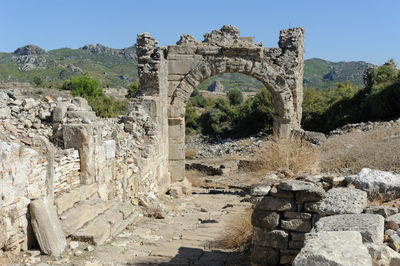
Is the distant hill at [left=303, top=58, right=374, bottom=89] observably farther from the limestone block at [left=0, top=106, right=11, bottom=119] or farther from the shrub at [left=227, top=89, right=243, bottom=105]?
the limestone block at [left=0, top=106, right=11, bottom=119]

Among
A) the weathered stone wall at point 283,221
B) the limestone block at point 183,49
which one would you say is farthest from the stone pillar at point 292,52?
the weathered stone wall at point 283,221

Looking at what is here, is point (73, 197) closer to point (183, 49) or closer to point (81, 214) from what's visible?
point (81, 214)

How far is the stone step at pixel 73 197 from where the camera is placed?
4.96m

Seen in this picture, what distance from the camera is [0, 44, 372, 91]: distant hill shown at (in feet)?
187

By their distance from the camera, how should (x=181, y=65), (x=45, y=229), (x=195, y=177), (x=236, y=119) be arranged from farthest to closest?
1. (x=236, y=119)
2. (x=195, y=177)
3. (x=181, y=65)
4. (x=45, y=229)

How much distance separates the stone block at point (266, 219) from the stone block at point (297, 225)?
0.09 meters

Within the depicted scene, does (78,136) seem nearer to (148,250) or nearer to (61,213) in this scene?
(61,213)

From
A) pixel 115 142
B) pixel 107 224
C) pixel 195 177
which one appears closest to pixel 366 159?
pixel 115 142

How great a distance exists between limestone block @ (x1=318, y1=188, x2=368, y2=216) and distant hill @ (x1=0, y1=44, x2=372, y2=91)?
48378 mm

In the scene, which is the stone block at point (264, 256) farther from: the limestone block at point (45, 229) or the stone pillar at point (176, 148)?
the stone pillar at point (176, 148)

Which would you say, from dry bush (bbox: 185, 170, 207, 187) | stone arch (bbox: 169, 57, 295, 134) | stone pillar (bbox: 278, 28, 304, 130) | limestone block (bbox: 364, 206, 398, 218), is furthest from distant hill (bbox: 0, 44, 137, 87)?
limestone block (bbox: 364, 206, 398, 218)

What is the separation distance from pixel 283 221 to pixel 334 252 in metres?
1.94

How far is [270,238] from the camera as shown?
437cm

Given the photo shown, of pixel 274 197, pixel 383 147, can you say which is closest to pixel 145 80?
pixel 383 147
